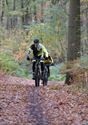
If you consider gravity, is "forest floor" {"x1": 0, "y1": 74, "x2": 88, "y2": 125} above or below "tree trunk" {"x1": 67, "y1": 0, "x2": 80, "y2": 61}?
below

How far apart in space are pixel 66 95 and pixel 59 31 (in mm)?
14258

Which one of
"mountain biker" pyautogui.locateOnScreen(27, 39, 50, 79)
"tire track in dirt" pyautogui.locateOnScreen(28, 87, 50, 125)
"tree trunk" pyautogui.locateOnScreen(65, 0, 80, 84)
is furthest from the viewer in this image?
"tree trunk" pyautogui.locateOnScreen(65, 0, 80, 84)

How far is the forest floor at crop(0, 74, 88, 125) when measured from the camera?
8.12 metres

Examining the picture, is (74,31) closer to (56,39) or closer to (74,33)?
(74,33)

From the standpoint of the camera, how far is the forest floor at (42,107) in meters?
8.12

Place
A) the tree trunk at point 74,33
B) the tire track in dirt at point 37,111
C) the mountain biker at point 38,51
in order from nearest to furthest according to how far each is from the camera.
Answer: the tire track in dirt at point 37,111, the mountain biker at point 38,51, the tree trunk at point 74,33

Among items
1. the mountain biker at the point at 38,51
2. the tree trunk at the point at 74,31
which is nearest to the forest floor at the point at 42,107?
the mountain biker at the point at 38,51

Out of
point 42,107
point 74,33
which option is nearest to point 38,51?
point 74,33

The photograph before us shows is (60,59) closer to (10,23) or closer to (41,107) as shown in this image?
(41,107)

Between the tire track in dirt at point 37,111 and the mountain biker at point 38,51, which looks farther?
the mountain biker at point 38,51

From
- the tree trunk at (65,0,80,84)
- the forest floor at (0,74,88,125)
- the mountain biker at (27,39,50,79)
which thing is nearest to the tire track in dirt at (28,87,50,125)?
the forest floor at (0,74,88,125)

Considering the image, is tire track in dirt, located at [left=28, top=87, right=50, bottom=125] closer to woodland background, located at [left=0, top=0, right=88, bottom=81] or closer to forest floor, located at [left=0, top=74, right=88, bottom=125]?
forest floor, located at [left=0, top=74, right=88, bottom=125]

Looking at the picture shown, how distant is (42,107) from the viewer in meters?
9.54

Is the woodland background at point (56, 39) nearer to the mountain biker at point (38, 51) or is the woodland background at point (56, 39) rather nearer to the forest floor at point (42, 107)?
the mountain biker at point (38, 51)
